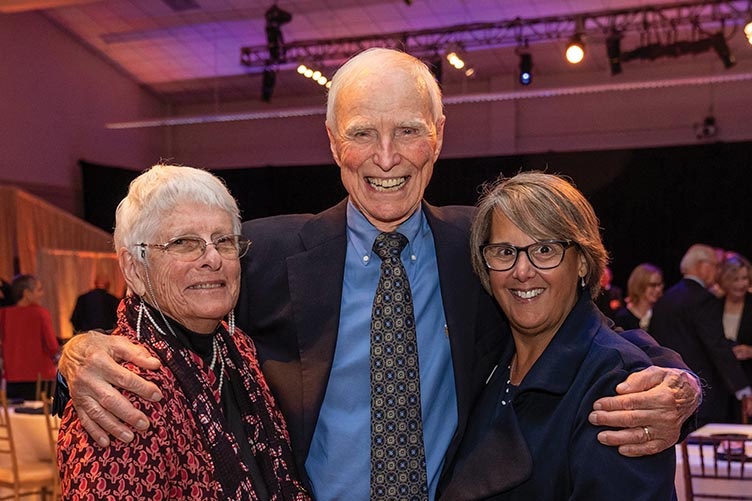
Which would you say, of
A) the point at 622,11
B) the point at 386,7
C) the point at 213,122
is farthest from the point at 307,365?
the point at 213,122

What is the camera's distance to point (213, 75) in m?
14.6

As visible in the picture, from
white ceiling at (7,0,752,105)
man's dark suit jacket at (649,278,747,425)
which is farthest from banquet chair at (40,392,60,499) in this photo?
white ceiling at (7,0,752,105)

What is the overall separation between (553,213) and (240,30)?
464 inches

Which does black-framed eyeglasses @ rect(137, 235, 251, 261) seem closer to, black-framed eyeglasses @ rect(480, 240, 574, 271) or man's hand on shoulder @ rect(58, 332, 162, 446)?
man's hand on shoulder @ rect(58, 332, 162, 446)

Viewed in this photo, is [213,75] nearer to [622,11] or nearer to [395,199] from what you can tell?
[622,11]

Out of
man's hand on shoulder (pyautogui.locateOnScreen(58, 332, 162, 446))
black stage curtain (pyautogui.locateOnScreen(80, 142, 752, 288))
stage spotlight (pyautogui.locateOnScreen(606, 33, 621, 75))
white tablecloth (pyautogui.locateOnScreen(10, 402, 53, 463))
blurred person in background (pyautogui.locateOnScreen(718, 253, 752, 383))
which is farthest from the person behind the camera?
black stage curtain (pyautogui.locateOnScreen(80, 142, 752, 288))

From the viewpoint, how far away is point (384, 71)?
2.03 meters

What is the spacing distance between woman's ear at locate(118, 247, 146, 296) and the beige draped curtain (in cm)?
1038

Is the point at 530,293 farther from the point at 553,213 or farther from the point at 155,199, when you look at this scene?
the point at 155,199

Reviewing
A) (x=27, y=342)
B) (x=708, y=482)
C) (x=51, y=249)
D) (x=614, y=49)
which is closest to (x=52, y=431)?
(x=27, y=342)

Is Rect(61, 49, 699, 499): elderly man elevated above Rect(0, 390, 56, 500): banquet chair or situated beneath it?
elevated above

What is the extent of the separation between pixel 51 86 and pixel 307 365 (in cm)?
1319

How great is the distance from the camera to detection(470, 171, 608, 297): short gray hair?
183 cm

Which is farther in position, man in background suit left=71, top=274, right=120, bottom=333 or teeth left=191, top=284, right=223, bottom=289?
man in background suit left=71, top=274, right=120, bottom=333
